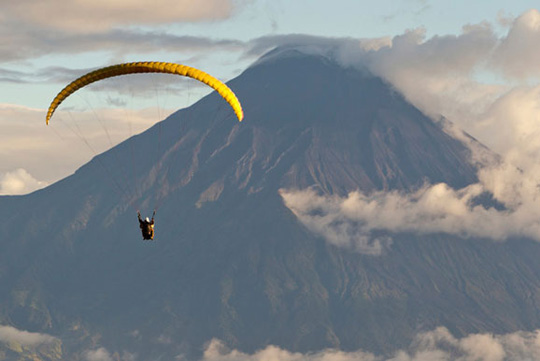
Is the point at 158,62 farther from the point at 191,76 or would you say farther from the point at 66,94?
the point at 66,94

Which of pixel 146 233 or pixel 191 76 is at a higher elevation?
pixel 191 76

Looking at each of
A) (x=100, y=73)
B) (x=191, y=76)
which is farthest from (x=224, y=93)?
(x=100, y=73)

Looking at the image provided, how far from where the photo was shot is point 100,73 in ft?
276

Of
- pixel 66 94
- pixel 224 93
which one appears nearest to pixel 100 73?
pixel 66 94

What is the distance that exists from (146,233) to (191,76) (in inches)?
537

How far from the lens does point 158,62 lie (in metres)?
84.1

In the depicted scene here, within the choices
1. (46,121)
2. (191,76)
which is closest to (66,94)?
(46,121)

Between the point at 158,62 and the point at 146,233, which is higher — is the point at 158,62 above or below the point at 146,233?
above

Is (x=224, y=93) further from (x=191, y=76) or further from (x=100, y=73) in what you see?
(x=100, y=73)

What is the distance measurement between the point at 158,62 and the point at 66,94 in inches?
333

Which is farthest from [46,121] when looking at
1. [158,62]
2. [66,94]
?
[158,62]

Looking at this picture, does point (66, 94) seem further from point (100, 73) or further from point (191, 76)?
point (191, 76)

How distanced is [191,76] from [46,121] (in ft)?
39.9

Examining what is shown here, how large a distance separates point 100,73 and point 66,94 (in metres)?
4.02
